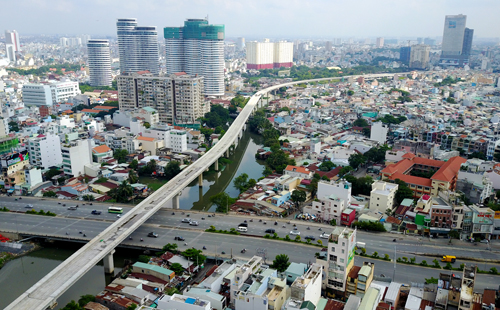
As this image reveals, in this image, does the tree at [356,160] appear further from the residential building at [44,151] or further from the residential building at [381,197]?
the residential building at [44,151]

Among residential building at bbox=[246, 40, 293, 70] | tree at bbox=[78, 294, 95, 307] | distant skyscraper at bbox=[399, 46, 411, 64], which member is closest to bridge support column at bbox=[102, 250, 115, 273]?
tree at bbox=[78, 294, 95, 307]

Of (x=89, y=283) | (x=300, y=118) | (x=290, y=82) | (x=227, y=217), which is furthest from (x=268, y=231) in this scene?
(x=290, y=82)

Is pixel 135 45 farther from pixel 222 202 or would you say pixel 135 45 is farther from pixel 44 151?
pixel 222 202

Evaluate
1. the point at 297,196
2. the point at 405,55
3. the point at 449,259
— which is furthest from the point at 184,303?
the point at 405,55

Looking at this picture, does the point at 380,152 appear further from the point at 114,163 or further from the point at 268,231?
the point at 114,163

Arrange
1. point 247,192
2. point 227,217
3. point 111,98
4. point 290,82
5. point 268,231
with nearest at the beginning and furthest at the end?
point 268,231, point 227,217, point 247,192, point 111,98, point 290,82

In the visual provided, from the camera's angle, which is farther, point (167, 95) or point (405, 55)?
point (405, 55)

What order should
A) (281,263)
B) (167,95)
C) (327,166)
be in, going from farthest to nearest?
1. (167,95)
2. (327,166)
3. (281,263)
